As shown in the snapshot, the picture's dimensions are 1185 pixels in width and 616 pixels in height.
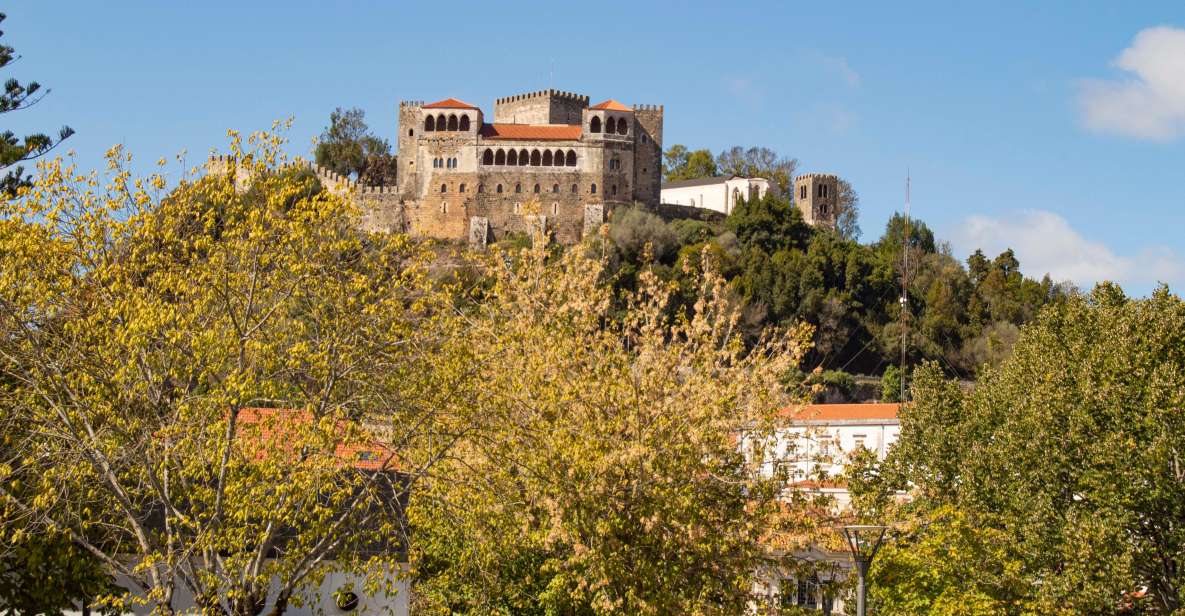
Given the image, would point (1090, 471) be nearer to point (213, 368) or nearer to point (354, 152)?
point (213, 368)

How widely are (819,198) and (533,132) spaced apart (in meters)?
32.4

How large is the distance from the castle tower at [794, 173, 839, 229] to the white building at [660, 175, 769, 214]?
251 inches

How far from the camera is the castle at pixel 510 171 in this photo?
96.6m

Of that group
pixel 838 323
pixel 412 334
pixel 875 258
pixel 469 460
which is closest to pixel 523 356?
pixel 469 460

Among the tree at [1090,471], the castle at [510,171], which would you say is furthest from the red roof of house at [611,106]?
the tree at [1090,471]

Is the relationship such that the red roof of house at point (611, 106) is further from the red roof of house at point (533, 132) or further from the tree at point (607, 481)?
the tree at point (607, 481)

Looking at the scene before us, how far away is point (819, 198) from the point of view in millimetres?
121000

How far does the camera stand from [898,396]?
8312cm

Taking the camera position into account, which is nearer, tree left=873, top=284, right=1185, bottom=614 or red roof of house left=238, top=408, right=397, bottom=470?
red roof of house left=238, top=408, right=397, bottom=470

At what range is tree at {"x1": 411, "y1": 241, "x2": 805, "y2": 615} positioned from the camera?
19.4 m

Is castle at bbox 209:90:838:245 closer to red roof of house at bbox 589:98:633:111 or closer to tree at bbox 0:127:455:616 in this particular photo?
red roof of house at bbox 589:98:633:111

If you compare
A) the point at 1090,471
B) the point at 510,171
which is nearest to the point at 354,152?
the point at 510,171

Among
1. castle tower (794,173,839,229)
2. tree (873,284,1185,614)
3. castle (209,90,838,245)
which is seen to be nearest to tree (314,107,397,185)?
castle (209,90,838,245)

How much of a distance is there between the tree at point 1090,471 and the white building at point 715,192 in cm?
7515
